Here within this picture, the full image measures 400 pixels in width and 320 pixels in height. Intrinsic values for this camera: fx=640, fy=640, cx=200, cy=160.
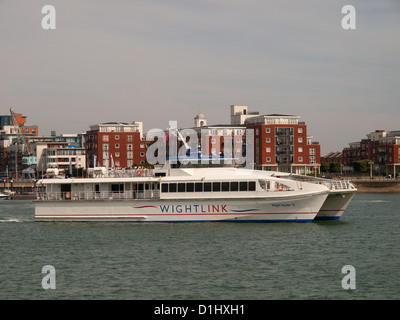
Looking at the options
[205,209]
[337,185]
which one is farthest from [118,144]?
[337,185]

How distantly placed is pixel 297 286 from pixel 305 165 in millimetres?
110670

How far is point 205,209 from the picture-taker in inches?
1710

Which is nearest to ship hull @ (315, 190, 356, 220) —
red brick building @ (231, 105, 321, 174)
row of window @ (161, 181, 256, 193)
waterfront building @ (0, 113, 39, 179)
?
row of window @ (161, 181, 256, 193)

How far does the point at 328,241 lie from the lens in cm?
3631

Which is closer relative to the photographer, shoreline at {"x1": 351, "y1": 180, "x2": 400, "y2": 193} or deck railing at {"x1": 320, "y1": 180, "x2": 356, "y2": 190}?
deck railing at {"x1": 320, "y1": 180, "x2": 356, "y2": 190}

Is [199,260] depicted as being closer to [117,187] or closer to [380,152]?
[117,187]

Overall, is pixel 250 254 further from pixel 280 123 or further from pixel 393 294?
pixel 280 123

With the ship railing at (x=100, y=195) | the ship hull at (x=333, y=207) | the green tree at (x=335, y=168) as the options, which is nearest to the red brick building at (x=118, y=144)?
the green tree at (x=335, y=168)

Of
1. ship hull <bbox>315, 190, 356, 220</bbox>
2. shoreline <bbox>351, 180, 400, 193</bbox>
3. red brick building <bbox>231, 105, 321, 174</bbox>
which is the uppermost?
red brick building <bbox>231, 105, 321, 174</bbox>

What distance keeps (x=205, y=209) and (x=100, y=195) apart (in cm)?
784

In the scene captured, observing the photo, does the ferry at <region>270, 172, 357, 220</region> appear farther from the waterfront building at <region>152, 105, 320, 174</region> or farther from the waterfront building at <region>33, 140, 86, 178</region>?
the waterfront building at <region>33, 140, 86, 178</region>

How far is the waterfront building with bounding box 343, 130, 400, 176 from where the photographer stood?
516ft

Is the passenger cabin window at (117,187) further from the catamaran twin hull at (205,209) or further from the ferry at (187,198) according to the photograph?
the catamaran twin hull at (205,209)

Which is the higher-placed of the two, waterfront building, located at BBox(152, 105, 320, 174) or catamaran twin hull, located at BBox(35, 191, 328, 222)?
waterfront building, located at BBox(152, 105, 320, 174)
